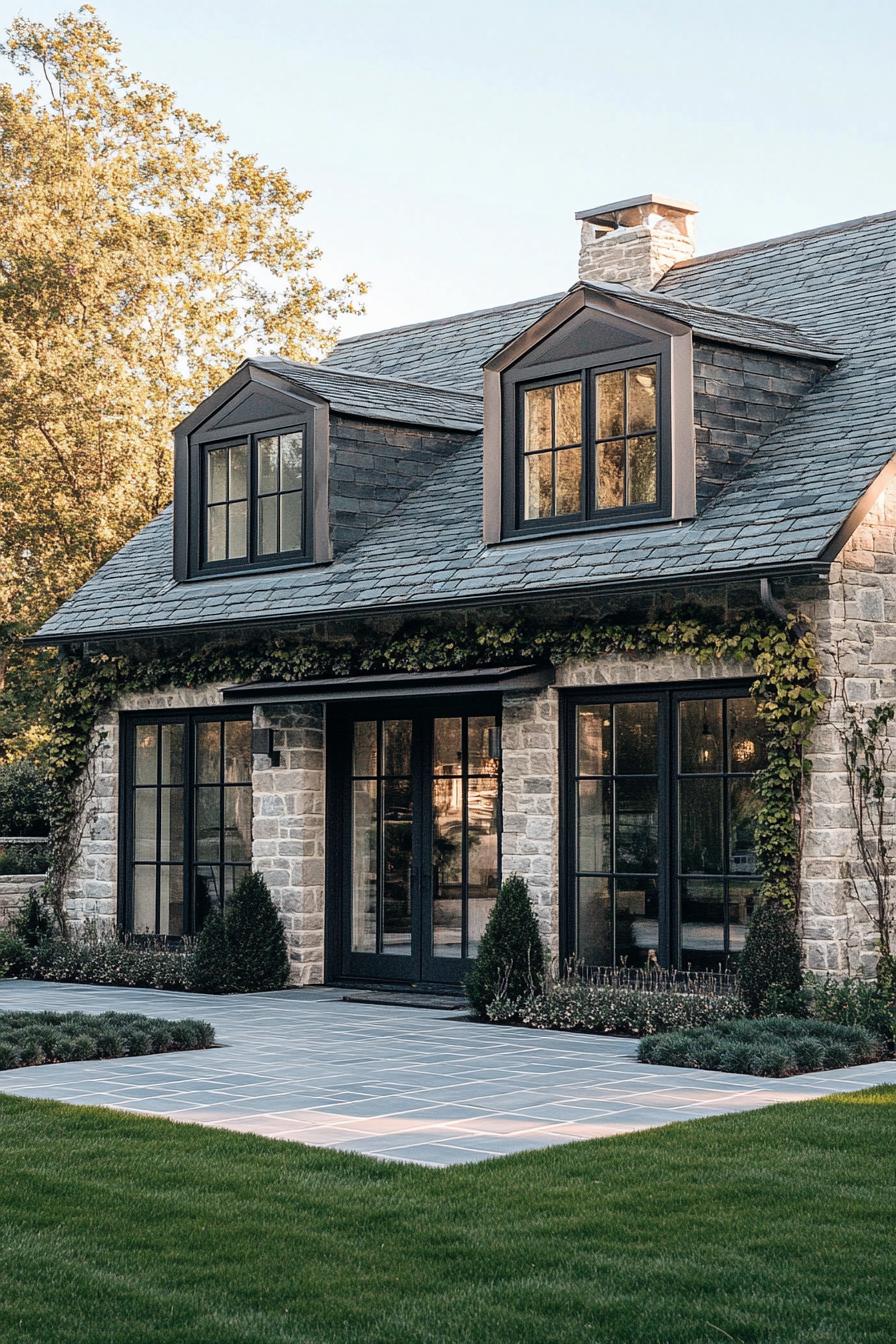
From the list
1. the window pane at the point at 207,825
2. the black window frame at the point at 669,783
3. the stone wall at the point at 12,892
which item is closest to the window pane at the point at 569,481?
the black window frame at the point at 669,783

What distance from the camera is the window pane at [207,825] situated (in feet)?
51.8

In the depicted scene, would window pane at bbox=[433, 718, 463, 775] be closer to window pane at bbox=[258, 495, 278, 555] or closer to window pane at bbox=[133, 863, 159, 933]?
window pane at bbox=[258, 495, 278, 555]

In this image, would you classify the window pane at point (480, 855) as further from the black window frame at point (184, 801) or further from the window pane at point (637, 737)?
the black window frame at point (184, 801)

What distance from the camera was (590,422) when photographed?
13391 millimetres

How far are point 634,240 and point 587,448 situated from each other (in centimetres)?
494

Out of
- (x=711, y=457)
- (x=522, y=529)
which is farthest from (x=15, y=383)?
(x=711, y=457)

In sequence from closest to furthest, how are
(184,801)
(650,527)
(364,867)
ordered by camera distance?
(650,527) < (364,867) < (184,801)

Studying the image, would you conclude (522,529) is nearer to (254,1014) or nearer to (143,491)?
(254,1014)

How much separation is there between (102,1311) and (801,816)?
719 cm

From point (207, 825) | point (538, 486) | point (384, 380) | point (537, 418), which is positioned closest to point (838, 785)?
point (538, 486)

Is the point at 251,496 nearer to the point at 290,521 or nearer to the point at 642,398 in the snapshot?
the point at 290,521

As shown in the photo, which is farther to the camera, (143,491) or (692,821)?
(143,491)

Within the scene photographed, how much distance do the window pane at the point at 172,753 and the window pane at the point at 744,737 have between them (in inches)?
232

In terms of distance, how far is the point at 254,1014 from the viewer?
12977 millimetres
